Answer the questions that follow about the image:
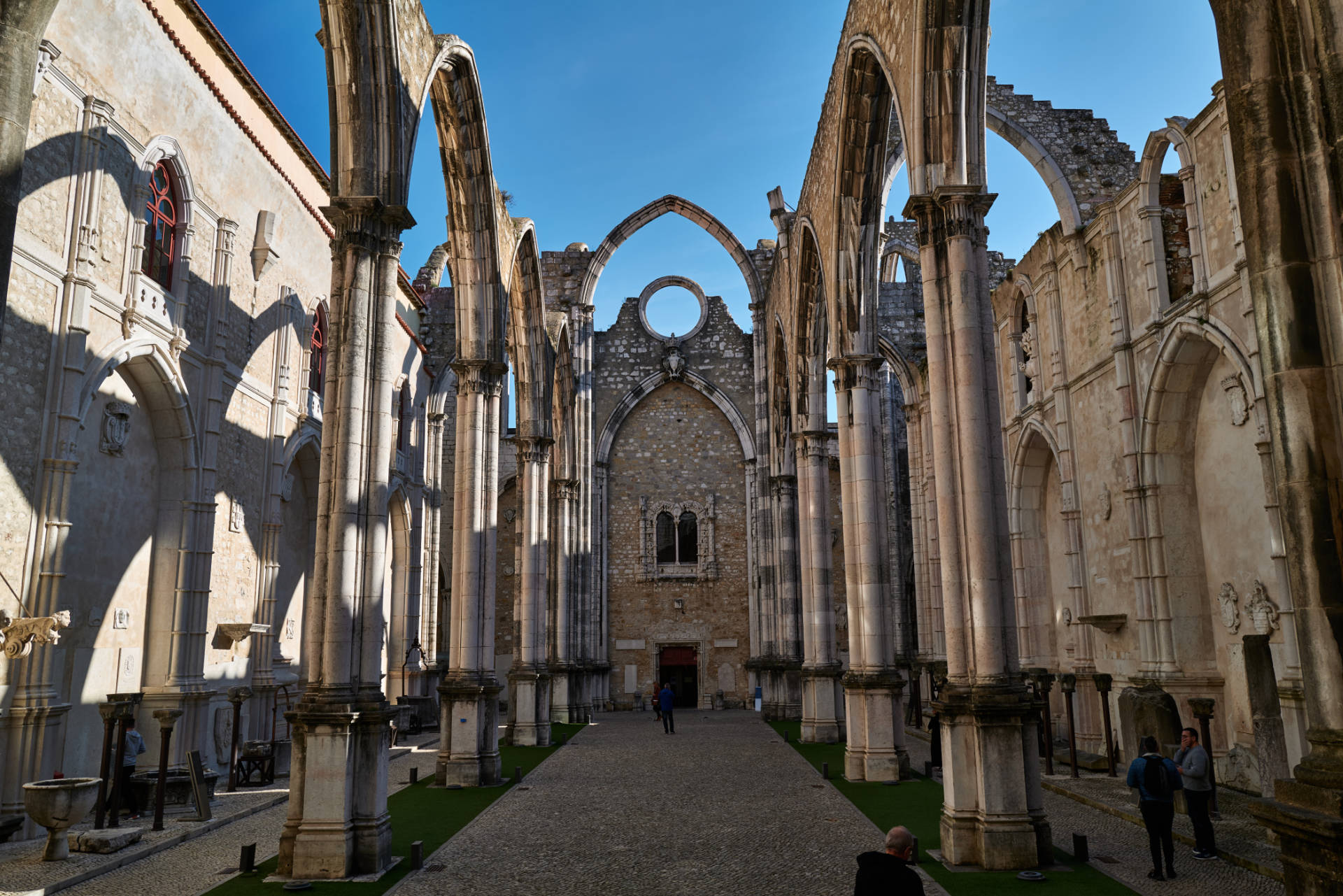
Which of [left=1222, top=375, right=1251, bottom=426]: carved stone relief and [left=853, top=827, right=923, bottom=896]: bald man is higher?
[left=1222, top=375, right=1251, bottom=426]: carved stone relief

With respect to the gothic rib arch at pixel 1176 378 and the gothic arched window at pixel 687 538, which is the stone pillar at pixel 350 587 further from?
the gothic arched window at pixel 687 538

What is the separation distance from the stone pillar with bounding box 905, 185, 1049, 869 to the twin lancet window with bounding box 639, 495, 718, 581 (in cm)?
2049

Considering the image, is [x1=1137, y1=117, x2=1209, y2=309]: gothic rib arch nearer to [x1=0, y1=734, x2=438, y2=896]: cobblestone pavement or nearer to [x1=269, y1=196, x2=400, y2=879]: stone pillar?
[x1=269, y1=196, x2=400, y2=879]: stone pillar

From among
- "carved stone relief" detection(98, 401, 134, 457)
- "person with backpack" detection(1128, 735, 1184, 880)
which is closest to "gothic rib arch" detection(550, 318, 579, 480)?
"carved stone relief" detection(98, 401, 134, 457)

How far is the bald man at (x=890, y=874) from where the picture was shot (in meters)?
4.04

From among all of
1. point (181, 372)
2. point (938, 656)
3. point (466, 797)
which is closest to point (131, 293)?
point (181, 372)

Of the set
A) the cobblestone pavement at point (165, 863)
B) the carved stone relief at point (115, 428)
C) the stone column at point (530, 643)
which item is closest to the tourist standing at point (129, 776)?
the cobblestone pavement at point (165, 863)

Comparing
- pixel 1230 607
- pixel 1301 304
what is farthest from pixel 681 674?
pixel 1301 304

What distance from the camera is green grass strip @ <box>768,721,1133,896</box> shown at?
688 centimetres

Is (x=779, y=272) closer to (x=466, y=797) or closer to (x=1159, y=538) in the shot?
(x=1159, y=538)

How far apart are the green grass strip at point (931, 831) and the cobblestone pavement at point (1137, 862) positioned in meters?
0.23

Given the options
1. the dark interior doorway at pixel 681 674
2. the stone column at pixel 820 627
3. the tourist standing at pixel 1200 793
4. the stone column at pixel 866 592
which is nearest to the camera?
the tourist standing at pixel 1200 793

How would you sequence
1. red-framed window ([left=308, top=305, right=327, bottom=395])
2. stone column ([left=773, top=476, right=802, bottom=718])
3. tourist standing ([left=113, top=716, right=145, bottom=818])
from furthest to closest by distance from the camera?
stone column ([left=773, top=476, right=802, bottom=718]), red-framed window ([left=308, top=305, right=327, bottom=395]), tourist standing ([left=113, top=716, right=145, bottom=818])

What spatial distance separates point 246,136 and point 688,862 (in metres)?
13.0
